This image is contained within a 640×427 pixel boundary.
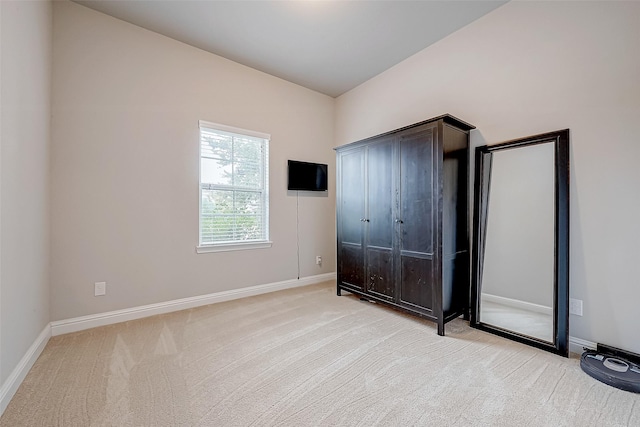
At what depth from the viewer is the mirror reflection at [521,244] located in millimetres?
2234

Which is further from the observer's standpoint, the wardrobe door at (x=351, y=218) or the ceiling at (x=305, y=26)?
the wardrobe door at (x=351, y=218)

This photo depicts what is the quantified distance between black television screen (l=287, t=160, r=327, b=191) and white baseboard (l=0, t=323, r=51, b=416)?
290cm

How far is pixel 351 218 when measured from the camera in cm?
343

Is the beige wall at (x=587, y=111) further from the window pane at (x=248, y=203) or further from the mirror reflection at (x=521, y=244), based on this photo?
the window pane at (x=248, y=203)

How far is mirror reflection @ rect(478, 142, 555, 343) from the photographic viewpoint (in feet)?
7.33

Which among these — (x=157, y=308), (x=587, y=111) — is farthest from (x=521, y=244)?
(x=157, y=308)

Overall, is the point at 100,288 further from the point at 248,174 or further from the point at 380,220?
the point at 380,220

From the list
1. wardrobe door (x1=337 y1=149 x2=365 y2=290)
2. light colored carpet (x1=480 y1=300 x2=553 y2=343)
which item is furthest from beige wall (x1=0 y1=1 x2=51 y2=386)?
light colored carpet (x1=480 y1=300 x2=553 y2=343)

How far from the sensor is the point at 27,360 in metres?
1.84

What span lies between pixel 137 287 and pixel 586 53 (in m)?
4.59

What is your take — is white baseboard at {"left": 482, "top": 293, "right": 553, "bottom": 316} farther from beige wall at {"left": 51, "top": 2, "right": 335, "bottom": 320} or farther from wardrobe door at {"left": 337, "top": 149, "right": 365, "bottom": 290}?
beige wall at {"left": 51, "top": 2, "right": 335, "bottom": 320}

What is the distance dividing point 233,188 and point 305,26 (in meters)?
2.03

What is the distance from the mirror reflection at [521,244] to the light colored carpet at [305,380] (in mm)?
299

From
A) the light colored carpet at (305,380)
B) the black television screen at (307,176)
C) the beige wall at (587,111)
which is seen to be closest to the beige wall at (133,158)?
the black television screen at (307,176)
